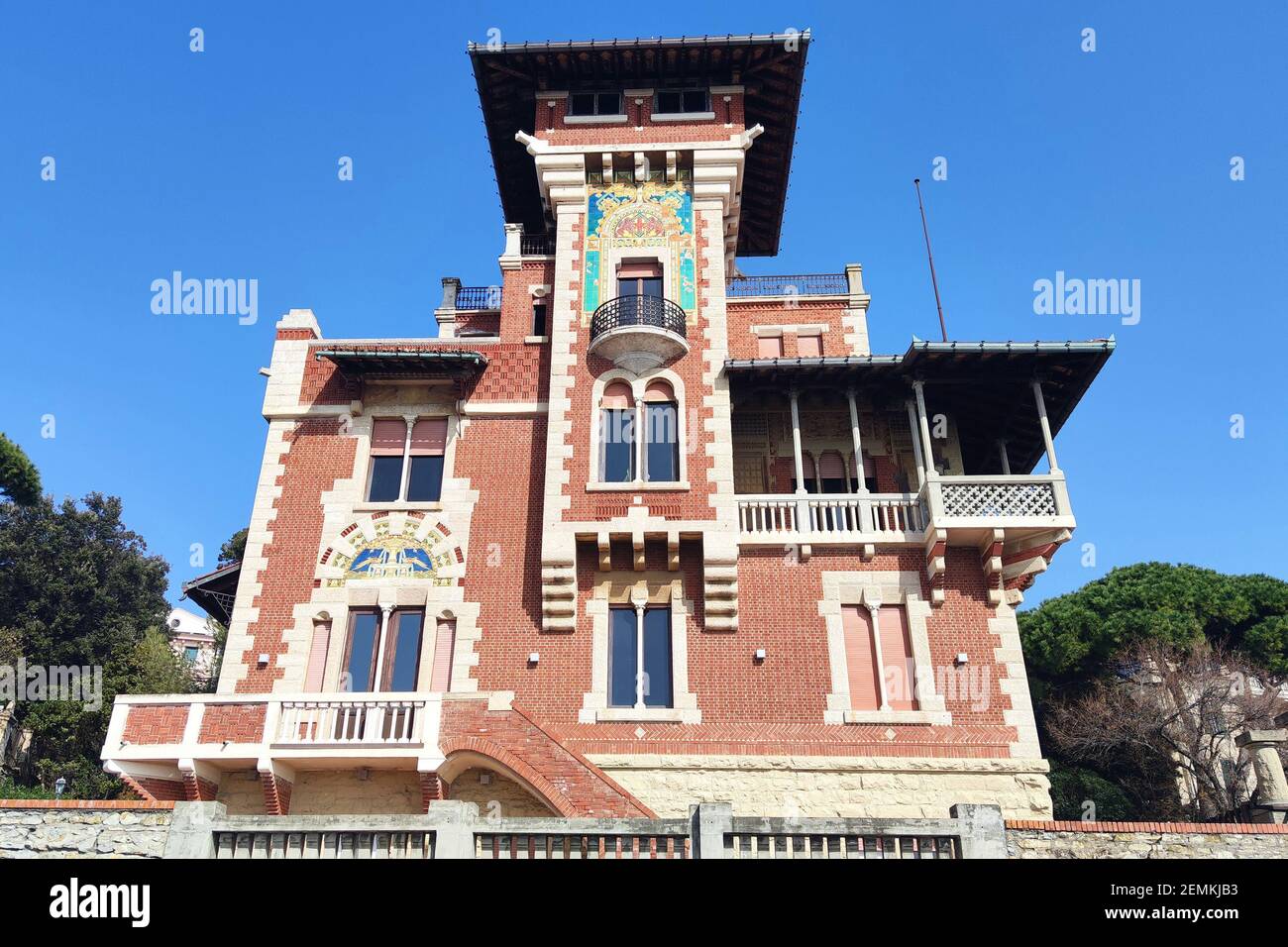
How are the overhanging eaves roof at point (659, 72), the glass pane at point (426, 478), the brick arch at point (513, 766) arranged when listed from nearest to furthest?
the brick arch at point (513, 766) < the glass pane at point (426, 478) < the overhanging eaves roof at point (659, 72)

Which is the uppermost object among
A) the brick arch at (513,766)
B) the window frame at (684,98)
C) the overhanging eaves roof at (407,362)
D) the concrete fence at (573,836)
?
the window frame at (684,98)

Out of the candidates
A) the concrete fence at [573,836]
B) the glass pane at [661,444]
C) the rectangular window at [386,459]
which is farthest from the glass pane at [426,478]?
the concrete fence at [573,836]

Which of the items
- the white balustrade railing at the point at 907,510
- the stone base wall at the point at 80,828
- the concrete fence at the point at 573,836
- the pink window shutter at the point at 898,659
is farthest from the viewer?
the white balustrade railing at the point at 907,510

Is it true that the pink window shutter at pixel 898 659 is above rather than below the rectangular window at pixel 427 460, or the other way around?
below

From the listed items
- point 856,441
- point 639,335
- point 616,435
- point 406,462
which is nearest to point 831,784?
point 856,441

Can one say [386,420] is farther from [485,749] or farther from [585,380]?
[485,749]

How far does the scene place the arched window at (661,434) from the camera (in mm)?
23312

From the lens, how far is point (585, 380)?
2423cm

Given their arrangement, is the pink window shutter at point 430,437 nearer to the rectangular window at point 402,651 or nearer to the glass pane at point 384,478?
the glass pane at point 384,478

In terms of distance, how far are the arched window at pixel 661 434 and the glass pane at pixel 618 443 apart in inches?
15.0

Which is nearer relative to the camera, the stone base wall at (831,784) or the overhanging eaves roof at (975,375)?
the stone base wall at (831,784)

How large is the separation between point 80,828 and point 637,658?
11123 mm

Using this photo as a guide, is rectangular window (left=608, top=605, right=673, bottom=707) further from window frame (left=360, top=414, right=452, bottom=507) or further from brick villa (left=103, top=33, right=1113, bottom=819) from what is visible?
window frame (left=360, top=414, right=452, bottom=507)
